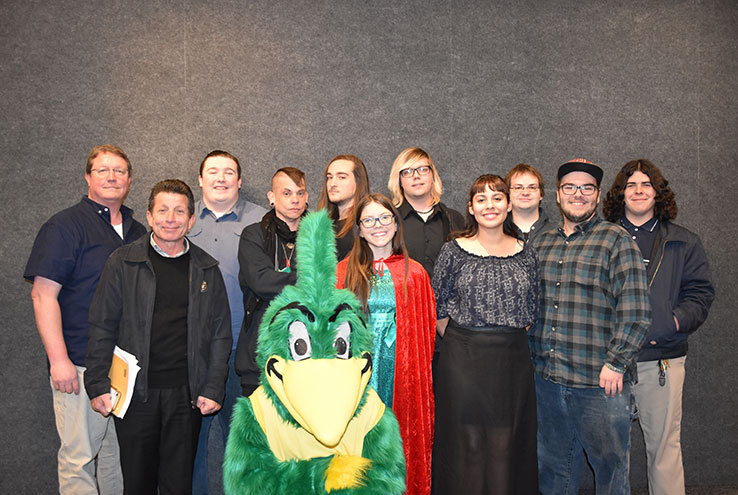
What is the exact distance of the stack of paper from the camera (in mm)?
2148

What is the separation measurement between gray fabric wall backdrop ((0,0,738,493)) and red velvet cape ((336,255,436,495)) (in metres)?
1.29

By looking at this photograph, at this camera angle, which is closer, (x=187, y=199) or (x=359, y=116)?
(x=187, y=199)

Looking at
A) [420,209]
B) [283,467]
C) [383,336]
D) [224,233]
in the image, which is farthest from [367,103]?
[283,467]

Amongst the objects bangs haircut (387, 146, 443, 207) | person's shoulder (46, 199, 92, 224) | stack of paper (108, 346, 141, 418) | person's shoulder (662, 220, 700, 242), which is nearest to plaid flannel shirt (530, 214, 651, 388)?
person's shoulder (662, 220, 700, 242)

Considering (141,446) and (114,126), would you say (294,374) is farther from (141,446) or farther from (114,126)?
(114,126)

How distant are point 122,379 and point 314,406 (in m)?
1.06

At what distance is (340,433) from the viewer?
155 cm

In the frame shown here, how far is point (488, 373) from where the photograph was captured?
7.41ft

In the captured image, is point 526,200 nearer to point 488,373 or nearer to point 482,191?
point 482,191

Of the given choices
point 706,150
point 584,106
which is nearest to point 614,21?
point 584,106

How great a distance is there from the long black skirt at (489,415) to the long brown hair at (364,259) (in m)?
0.42

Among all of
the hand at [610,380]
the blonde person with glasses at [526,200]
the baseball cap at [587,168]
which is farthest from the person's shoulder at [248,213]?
the hand at [610,380]

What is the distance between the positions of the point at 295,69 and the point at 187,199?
139 cm

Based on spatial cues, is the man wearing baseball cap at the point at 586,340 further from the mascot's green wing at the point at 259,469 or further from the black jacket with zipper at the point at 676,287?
the mascot's green wing at the point at 259,469
